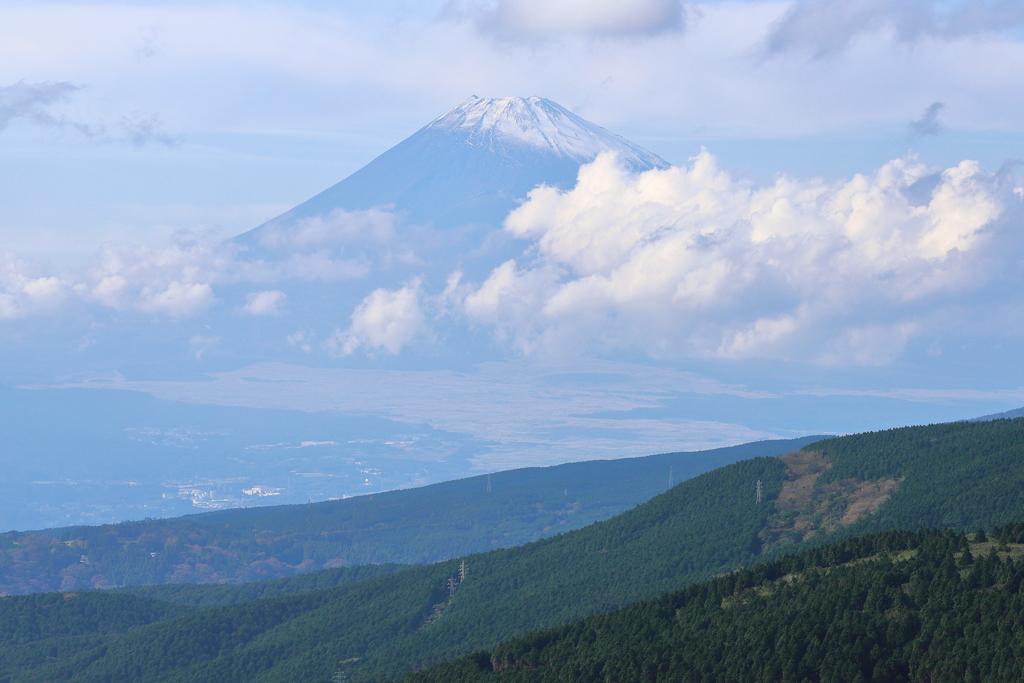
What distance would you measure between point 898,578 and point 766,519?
80.6m

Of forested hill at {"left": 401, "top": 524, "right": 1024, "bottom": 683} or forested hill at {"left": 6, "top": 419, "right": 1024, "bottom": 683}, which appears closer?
forested hill at {"left": 401, "top": 524, "right": 1024, "bottom": 683}

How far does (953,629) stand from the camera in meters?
90.8

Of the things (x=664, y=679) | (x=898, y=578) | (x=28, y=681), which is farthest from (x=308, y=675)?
(x=898, y=578)

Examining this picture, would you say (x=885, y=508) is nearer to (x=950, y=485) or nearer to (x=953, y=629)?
(x=950, y=485)

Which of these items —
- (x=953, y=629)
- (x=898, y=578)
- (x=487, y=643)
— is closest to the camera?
(x=953, y=629)

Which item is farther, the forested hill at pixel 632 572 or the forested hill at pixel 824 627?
the forested hill at pixel 632 572

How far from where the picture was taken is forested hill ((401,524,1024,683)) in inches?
3556

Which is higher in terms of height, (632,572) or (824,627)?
(824,627)

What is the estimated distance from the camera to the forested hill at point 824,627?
90312 millimetres

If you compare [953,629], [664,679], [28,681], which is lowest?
[28,681]

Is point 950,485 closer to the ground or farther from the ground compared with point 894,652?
farther from the ground

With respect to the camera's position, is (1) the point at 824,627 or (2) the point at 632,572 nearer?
(1) the point at 824,627

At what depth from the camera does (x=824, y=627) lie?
99.2 meters

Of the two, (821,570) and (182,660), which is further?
(182,660)
